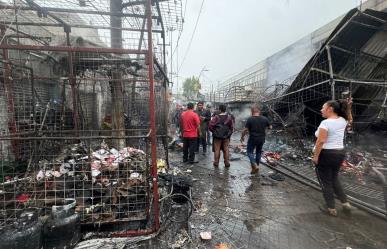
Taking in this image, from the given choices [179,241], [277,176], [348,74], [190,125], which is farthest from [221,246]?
[348,74]

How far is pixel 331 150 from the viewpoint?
4.14 m

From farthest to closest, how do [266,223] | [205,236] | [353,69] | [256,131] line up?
[353,69] → [256,131] → [266,223] → [205,236]

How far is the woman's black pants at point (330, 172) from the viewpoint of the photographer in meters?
4.14

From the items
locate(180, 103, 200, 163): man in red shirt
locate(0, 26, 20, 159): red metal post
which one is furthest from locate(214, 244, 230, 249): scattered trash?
locate(180, 103, 200, 163): man in red shirt

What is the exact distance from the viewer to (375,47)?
29.5 feet

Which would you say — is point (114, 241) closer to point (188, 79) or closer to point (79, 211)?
point (79, 211)

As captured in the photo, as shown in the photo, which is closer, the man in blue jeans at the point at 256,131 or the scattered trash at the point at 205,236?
the scattered trash at the point at 205,236

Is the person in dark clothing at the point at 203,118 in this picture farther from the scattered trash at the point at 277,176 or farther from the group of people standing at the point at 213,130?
the scattered trash at the point at 277,176

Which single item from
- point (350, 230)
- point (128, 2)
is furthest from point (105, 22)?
point (350, 230)

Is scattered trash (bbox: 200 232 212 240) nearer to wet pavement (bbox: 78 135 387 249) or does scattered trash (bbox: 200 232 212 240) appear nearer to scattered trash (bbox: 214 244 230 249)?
wet pavement (bbox: 78 135 387 249)

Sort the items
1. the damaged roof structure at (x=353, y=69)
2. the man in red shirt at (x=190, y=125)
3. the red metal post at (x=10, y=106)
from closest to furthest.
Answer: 1. the red metal post at (x=10, y=106)
2. the man in red shirt at (x=190, y=125)
3. the damaged roof structure at (x=353, y=69)

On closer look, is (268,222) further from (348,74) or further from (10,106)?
(348,74)

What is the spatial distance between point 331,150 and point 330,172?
0.41 meters

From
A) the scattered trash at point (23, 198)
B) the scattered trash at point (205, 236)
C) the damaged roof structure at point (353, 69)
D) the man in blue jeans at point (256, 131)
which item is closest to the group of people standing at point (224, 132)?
the man in blue jeans at point (256, 131)
